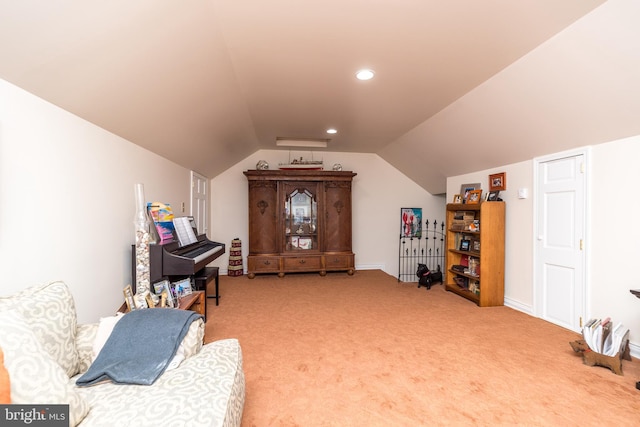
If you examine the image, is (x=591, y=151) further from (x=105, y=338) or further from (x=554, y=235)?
(x=105, y=338)

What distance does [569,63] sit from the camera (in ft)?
7.07

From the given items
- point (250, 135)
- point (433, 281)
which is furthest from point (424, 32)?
point (433, 281)

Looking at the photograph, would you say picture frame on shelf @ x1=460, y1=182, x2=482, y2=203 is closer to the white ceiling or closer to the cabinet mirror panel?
the white ceiling

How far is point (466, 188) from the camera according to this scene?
4.55m

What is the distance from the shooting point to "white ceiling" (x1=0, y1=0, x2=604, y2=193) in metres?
1.46

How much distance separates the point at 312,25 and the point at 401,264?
16.7 feet

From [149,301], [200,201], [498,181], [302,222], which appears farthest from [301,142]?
[149,301]

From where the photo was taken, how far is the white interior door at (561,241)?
114 inches

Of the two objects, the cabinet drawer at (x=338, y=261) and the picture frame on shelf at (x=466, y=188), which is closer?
the picture frame on shelf at (x=466, y=188)

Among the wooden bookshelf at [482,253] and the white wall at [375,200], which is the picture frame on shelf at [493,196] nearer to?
the wooden bookshelf at [482,253]

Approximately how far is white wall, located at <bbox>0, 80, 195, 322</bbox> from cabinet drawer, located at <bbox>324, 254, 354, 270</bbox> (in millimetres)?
3330

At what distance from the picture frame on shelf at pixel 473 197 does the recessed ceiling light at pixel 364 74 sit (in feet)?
7.96

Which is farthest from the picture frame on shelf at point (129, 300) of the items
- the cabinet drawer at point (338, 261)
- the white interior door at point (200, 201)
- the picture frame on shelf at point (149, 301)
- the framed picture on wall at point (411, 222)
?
the framed picture on wall at point (411, 222)

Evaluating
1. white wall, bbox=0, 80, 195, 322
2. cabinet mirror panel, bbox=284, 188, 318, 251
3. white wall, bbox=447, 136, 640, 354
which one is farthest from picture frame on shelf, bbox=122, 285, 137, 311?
white wall, bbox=447, 136, 640, 354
